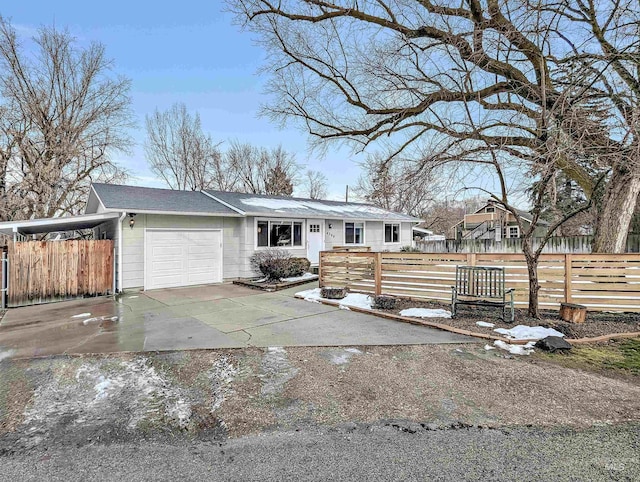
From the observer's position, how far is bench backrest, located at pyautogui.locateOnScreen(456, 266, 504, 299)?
6.43m

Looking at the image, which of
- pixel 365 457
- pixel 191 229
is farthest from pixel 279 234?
pixel 365 457

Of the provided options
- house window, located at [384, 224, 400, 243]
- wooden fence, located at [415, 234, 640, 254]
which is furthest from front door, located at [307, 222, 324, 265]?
wooden fence, located at [415, 234, 640, 254]

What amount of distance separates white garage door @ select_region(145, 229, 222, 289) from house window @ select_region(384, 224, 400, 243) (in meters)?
8.62

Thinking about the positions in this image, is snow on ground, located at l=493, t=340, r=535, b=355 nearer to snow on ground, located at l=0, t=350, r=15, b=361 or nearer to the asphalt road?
the asphalt road

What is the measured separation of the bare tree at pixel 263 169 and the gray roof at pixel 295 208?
12.8 meters

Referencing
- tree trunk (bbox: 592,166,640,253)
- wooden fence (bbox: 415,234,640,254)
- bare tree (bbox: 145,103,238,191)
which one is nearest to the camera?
tree trunk (bbox: 592,166,640,253)

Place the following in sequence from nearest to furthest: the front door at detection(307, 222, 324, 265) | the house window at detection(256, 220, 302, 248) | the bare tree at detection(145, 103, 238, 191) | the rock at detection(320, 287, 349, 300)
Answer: the rock at detection(320, 287, 349, 300), the house window at detection(256, 220, 302, 248), the front door at detection(307, 222, 324, 265), the bare tree at detection(145, 103, 238, 191)

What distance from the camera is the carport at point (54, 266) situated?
8.24 meters

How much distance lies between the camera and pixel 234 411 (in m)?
3.13

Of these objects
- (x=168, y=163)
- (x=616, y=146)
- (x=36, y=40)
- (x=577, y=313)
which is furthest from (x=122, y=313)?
(x=168, y=163)

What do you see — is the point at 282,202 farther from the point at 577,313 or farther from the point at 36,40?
the point at 36,40

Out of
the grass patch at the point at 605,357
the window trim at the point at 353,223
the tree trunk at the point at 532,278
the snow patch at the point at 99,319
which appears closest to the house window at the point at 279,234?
the window trim at the point at 353,223

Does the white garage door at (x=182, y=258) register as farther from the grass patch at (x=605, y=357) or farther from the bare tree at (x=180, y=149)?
the bare tree at (x=180, y=149)

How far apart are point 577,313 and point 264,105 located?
36.3ft
